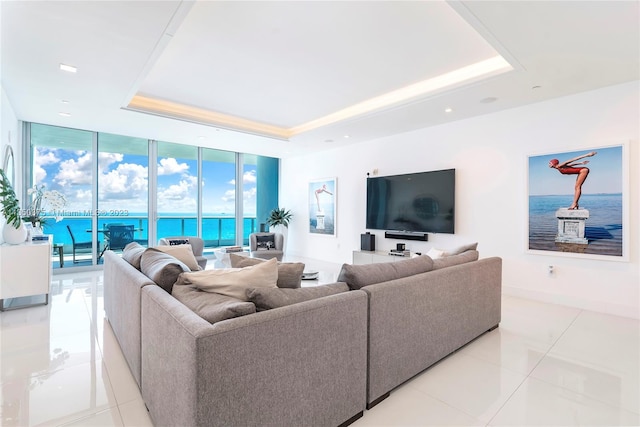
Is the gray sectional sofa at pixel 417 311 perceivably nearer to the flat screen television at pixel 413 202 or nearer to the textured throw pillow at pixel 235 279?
the textured throw pillow at pixel 235 279

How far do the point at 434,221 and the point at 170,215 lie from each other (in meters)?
5.67

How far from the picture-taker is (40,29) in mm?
2572

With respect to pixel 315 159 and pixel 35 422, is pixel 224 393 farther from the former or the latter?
pixel 315 159

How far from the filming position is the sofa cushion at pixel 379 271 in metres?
2.02

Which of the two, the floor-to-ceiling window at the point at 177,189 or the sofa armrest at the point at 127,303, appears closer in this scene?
the sofa armrest at the point at 127,303

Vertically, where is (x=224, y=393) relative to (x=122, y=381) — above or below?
above

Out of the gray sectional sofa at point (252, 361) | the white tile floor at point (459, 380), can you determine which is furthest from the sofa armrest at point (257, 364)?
the white tile floor at point (459, 380)

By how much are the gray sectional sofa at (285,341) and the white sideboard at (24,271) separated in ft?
7.04

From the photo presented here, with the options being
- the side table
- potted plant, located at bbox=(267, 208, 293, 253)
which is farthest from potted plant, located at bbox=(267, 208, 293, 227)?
the side table

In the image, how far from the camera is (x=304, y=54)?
332cm

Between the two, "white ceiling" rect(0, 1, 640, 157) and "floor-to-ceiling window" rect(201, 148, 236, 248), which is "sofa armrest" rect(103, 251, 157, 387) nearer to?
"white ceiling" rect(0, 1, 640, 157)

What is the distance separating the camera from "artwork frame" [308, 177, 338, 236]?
7.15 meters

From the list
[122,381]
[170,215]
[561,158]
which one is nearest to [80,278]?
[170,215]

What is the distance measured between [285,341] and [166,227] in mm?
6767
